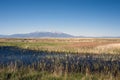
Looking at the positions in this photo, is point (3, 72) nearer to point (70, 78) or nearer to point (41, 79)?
point (41, 79)

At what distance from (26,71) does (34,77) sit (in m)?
2.11

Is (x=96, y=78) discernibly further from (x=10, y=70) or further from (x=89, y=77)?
(x=10, y=70)

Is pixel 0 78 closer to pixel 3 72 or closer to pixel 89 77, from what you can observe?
pixel 3 72

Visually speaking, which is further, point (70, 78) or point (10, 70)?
point (10, 70)

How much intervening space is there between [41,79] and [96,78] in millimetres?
4295

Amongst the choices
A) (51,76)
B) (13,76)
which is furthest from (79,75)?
(13,76)

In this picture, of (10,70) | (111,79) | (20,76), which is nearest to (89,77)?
(111,79)

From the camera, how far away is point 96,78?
17.4 metres

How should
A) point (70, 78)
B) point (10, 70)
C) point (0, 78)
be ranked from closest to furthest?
point (0, 78) → point (70, 78) → point (10, 70)

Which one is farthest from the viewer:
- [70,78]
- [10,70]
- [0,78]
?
[10,70]

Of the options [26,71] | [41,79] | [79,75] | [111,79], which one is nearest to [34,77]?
[41,79]

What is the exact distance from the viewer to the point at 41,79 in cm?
1648

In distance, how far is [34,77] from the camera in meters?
17.1

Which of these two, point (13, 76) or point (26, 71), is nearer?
point (13, 76)
